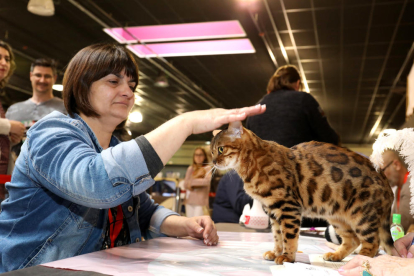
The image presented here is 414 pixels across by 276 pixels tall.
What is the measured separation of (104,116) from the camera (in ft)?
4.28

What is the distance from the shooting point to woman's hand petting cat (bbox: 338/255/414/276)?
863mm

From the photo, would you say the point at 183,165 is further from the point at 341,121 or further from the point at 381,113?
the point at 381,113

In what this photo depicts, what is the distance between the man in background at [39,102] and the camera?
3404 mm

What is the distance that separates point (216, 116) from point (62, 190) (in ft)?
1.45

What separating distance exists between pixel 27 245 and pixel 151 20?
6.08 m

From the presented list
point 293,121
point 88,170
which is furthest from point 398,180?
point 88,170

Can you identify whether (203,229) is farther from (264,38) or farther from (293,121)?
(264,38)

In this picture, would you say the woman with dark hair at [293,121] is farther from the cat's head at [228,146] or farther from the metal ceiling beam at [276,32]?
the metal ceiling beam at [276,32]

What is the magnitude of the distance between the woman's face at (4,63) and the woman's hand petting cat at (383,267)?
2.95m

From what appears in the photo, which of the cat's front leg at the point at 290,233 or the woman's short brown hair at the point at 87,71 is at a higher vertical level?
the woman's short brown hair at the point at 87,71

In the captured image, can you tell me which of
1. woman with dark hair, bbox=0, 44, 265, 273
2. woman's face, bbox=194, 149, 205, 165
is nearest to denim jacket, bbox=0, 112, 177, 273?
woman with dark hair, bbox=0, 44, 265, 273

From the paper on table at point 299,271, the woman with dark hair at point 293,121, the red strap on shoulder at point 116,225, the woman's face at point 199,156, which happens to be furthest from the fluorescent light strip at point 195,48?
the paper on table at point 299,271

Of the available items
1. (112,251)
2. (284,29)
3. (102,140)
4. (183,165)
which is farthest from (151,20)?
(183,165)

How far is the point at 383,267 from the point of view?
34.6 inches
